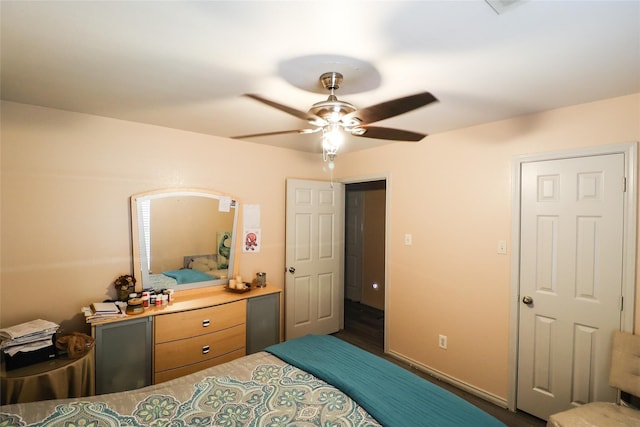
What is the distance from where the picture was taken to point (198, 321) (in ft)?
8.82

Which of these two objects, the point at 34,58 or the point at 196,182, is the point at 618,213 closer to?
the point at 196,182

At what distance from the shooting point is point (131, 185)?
2.76 metres

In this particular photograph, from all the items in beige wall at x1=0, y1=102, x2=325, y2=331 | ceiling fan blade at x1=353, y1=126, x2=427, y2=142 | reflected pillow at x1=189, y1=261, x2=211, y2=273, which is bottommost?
reflected pillow at x1=189, y1=261, x2=211, y2=273

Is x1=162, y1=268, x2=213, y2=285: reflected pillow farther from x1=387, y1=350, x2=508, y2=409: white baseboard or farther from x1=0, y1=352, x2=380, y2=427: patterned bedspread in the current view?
x1=387, y1=350, x2=508, y2=409: white baseboard

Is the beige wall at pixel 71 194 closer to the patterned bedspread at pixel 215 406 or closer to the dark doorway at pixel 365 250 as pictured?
the patterned bedspread at pixel 215 406

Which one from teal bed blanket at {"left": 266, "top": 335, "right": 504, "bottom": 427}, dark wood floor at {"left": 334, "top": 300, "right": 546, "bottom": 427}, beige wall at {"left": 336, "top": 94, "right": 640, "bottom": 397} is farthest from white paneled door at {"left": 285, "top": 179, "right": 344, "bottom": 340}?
teal bed blanket at {"left": 266, "top": 335, "right": 504, "bottom": 427}

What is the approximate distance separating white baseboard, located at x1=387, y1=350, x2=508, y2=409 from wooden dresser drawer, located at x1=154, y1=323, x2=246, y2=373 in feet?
5.68

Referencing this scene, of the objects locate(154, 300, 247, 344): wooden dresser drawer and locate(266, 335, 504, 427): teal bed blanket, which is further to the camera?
locate(154, 300, 247, 344): wooden dresser drawer

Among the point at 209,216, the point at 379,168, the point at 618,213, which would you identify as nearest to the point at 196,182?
the point at 209,216

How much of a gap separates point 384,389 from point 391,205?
2.17m

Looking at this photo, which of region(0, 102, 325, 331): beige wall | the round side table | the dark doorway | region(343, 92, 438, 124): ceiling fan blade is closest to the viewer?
region(343, 92, 438, 124): ceiling fan blade

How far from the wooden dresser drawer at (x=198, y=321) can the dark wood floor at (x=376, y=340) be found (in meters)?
1.63

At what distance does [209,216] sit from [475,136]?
268cm

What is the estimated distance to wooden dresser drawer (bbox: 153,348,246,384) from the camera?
99.4 inches
